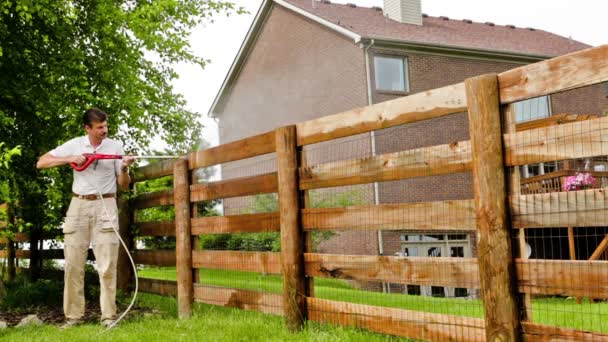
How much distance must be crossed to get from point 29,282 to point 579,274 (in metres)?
8.50

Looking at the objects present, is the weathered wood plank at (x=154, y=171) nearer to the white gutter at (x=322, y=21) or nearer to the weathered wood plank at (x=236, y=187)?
the weathered wood plank at (x=236, y=187)

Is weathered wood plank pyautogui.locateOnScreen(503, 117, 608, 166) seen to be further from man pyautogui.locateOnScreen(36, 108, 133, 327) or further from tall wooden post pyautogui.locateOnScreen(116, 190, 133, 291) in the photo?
tall wooden post pyautogui.locateOnScreen(116, 190, 133, 291)

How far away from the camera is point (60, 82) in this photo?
8.25 meters

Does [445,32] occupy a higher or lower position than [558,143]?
higher

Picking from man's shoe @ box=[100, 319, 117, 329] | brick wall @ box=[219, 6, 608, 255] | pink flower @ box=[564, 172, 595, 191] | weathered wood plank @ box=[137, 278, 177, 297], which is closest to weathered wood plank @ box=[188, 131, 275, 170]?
weathered wood plank @ box=[137, 278, 177, 297]

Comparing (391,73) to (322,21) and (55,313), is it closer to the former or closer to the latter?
(322,21)

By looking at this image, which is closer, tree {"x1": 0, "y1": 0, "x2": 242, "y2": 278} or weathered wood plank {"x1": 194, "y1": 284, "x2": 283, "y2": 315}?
weathered wood plank {"x1": 194, "y1": 284, "x2": 283, "y2": 315}

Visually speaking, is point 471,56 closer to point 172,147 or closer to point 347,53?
point 347,53

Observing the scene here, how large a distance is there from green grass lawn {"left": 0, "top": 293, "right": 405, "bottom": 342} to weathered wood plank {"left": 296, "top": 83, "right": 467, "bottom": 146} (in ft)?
4.42

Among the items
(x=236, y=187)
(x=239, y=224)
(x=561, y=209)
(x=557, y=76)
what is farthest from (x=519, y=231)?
(x=236, y=187)

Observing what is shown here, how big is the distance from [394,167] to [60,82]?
5358 millimetres

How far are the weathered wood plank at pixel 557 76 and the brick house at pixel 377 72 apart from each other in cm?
1324

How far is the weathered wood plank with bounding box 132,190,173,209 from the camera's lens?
741 centimetres

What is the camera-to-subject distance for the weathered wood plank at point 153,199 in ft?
24.3
